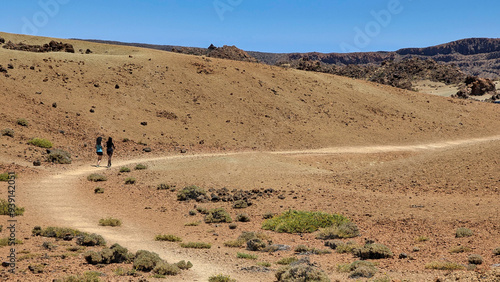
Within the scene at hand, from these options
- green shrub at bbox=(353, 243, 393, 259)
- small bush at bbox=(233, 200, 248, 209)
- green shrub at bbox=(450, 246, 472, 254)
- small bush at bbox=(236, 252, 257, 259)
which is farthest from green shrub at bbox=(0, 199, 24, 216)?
green shrub at bbox=(450, 246, 472, 254)

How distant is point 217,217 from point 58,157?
45.8 ft

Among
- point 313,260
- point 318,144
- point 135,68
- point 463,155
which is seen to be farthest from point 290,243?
point 135,68

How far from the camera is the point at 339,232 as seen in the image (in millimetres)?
12477

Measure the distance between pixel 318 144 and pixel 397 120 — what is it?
1171cm

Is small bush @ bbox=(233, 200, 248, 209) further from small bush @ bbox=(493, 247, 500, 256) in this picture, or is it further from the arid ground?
small bush @ bbox=(493, 247, 500, 256)

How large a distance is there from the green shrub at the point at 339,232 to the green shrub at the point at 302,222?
0.68 metres

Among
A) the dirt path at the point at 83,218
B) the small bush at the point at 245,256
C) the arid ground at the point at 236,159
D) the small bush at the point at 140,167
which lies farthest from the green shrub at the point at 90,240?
the small bush at the point at 140,167

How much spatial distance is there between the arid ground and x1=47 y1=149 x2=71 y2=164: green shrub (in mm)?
822

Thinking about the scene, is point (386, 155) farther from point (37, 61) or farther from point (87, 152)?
point (37, 61)

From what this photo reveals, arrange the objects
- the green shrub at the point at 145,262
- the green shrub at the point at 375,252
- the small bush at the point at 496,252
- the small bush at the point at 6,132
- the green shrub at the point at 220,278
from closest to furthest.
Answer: the green shrub at the point at 220,278, the green shrub at the point at 145,262, the small bush at the point at 496,252, the green shrub at the point at 375,252, the small bush at the point at 6,132

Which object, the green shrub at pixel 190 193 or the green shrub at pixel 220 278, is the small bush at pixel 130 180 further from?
the green shrub at pixel 220 278

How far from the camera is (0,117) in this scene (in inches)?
1101

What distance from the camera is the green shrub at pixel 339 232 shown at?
12430 millimetres

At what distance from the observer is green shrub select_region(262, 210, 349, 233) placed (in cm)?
1341
